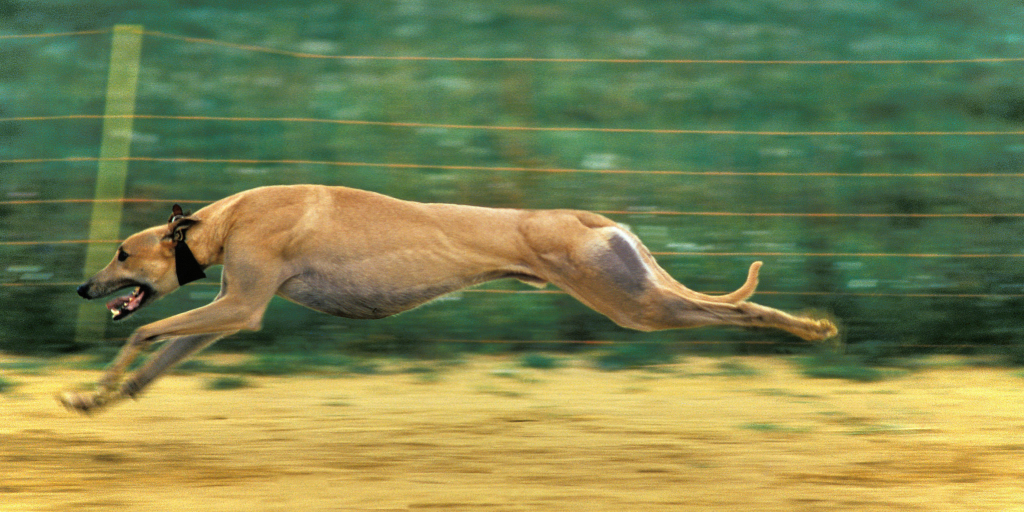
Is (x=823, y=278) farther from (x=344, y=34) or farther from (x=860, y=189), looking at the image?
(x=344, y=34)

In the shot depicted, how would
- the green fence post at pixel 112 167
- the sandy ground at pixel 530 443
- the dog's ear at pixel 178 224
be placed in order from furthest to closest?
1. the green fence post at pixel 112 167
2. the dog's ear at pixel 178 224
3. the sandy ground at pixel 530 443

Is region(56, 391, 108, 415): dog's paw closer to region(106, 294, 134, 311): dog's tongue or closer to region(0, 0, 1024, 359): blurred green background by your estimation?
region(106, 294, 134, 311): dog's tongue

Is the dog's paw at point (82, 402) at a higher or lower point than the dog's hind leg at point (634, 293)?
lower

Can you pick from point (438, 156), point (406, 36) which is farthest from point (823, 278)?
point (406, 36)

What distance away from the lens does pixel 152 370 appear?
4.62 m

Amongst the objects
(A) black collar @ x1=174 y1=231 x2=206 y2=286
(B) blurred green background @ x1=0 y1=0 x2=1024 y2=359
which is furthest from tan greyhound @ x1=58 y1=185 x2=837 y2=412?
(B) blurred green background @ x1=0 y1=0 x2=1024 y2=359

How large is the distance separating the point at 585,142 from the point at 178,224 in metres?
4.39

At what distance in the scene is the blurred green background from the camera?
6750mm

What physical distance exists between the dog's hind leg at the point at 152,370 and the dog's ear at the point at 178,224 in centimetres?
43

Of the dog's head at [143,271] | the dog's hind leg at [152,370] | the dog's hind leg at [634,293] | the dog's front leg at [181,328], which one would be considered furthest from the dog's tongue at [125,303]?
the dog's hind leg at [634,293]

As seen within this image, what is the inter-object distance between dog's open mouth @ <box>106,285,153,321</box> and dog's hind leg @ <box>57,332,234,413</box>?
23 centimetres

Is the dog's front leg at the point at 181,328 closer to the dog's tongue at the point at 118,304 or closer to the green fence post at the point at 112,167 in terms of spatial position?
the dog's tongue at the point at 118,304

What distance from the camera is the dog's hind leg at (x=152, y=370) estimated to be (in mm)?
4438

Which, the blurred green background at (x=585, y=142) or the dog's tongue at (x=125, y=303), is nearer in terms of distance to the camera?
the dog's tongue at (x=125, y=303)
